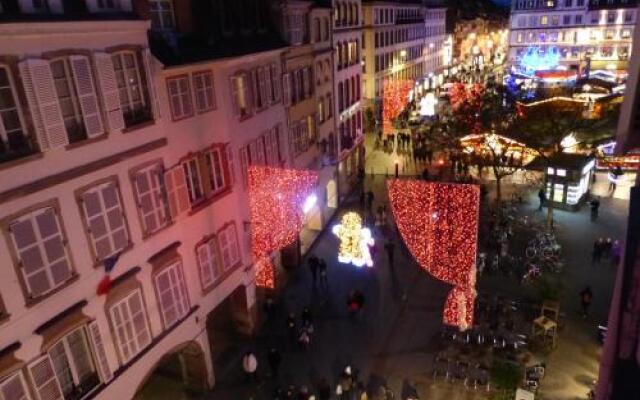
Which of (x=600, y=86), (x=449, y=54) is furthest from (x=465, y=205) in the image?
(x=449, y=54)

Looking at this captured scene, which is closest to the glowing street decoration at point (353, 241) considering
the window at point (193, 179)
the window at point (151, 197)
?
the window at point (193, 179)

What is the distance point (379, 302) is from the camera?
79.7ft

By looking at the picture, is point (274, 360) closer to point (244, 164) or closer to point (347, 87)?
point (244, 164)

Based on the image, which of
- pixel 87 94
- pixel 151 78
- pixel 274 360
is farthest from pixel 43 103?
pixel 274 360

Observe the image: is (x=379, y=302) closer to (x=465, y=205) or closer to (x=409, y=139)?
(x=465, y=205)

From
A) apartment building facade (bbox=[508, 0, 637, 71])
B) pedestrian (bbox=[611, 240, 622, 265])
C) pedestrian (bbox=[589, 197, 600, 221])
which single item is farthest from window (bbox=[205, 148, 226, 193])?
apartment building facade (bbox=[508, 0, 637, 71])

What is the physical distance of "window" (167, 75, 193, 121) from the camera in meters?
16.0

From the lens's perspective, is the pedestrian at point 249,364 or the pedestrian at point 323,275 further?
the pedestrian at point 323,275

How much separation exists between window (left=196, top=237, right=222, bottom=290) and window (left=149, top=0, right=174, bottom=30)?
7.42 metres

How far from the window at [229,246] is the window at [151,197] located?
341 centimetres

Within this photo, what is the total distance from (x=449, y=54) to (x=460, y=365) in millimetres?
85427

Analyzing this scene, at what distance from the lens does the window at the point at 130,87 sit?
13.7 metres

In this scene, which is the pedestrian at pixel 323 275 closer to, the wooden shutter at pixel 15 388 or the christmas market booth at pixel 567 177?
the wooden shutter at pixel 15 388

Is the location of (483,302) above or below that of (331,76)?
below
